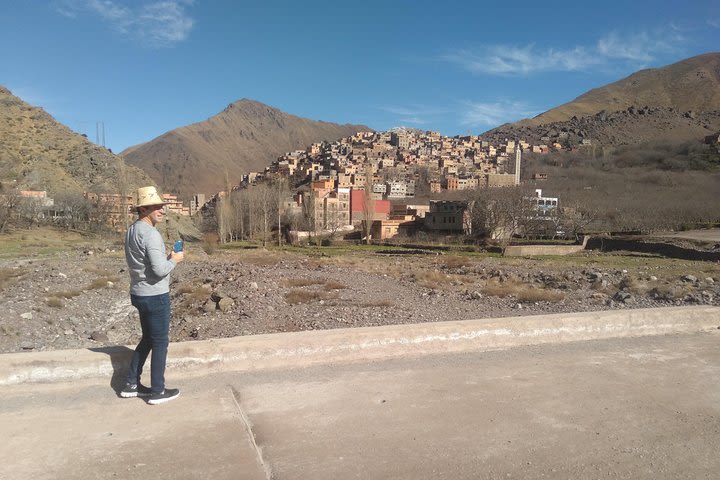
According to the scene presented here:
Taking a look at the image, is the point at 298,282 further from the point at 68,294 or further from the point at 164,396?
the point at 164,396

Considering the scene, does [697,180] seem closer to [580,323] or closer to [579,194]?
[579,194]

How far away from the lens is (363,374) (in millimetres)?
4414

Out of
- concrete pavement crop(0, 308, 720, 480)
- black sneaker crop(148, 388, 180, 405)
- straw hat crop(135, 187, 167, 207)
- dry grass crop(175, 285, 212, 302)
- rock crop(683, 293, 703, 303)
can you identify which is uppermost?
straw hat crop(135, 187, 167, 207)

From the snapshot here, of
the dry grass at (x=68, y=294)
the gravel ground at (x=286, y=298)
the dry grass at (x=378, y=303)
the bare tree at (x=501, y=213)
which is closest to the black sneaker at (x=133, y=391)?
the gravel ground at (x=286, y=298)

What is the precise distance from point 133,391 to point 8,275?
66.9ft

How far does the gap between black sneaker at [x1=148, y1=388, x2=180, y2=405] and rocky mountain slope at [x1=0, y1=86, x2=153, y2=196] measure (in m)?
54.0

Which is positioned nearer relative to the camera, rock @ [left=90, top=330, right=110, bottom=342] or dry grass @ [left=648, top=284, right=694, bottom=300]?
rock @ [left=90, top=330, right=110, bottom=342]

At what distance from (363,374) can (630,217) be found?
7198cm

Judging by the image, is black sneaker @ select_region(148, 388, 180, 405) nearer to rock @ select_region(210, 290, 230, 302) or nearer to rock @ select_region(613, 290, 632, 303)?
rock @ select_region(210, 290, 230, 302)

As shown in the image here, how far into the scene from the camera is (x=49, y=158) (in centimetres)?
6281

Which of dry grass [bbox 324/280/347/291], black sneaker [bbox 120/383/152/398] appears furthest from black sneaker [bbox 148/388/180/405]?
dry grass [bbox 324/280/347/291]

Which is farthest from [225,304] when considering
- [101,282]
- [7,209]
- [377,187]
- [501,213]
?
[377,187]

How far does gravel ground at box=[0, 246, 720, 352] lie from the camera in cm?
1252

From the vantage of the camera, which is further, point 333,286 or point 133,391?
point 333,286
